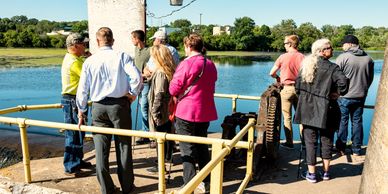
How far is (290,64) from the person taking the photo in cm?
523

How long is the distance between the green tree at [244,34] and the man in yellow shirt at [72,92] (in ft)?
257

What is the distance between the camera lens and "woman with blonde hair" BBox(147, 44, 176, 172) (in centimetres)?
416

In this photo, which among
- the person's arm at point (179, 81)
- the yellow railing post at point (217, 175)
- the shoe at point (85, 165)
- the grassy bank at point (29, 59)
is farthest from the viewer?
the grassy bank at point (29, 59)

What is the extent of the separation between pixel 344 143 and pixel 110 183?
3.53m

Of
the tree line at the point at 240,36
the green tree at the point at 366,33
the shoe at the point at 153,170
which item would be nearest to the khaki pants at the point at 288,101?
the shoe at the point at 153,170

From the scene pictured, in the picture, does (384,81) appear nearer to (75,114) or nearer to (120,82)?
(120,82)

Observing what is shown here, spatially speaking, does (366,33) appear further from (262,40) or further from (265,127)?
(265,127)

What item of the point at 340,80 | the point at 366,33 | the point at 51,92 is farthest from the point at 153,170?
the point at 366,33

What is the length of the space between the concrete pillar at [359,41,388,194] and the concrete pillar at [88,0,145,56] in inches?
228

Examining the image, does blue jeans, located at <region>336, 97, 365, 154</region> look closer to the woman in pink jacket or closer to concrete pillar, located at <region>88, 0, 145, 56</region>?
the woman in pink jacket

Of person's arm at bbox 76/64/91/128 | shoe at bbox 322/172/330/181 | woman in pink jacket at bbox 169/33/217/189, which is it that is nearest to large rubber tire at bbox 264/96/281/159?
shoe at bbox 322/172/330/181

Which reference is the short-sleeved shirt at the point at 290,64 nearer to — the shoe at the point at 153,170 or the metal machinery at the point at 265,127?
the metal machinery at the point at 265,127

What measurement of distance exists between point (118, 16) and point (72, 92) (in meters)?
2.99

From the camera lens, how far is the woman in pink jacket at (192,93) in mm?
3771
